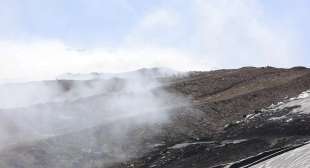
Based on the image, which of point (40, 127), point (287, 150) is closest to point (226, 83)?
point (40, 127)

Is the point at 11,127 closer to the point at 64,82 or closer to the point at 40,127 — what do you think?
the point at 40,127

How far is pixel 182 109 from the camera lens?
28.3 m

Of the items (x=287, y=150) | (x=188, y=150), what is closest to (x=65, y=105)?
(x=188, y=150)

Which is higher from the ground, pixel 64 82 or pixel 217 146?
pixel 64 82

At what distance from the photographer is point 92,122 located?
26750 mm

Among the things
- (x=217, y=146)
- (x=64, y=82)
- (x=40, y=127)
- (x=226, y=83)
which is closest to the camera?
(x=217, y=146)

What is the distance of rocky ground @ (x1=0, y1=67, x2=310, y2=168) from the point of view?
66.4 ft

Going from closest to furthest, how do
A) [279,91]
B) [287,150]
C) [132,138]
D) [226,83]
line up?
[287,150], [132,138], [279,91], [226,83]

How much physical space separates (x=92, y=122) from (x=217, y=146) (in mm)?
7309

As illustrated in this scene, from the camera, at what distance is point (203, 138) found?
24141 mm

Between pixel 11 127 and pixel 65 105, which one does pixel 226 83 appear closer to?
pixel 65 105

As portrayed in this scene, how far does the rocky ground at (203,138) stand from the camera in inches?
797

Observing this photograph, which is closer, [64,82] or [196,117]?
[196,117]

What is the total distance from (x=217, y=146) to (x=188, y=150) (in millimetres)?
1093
